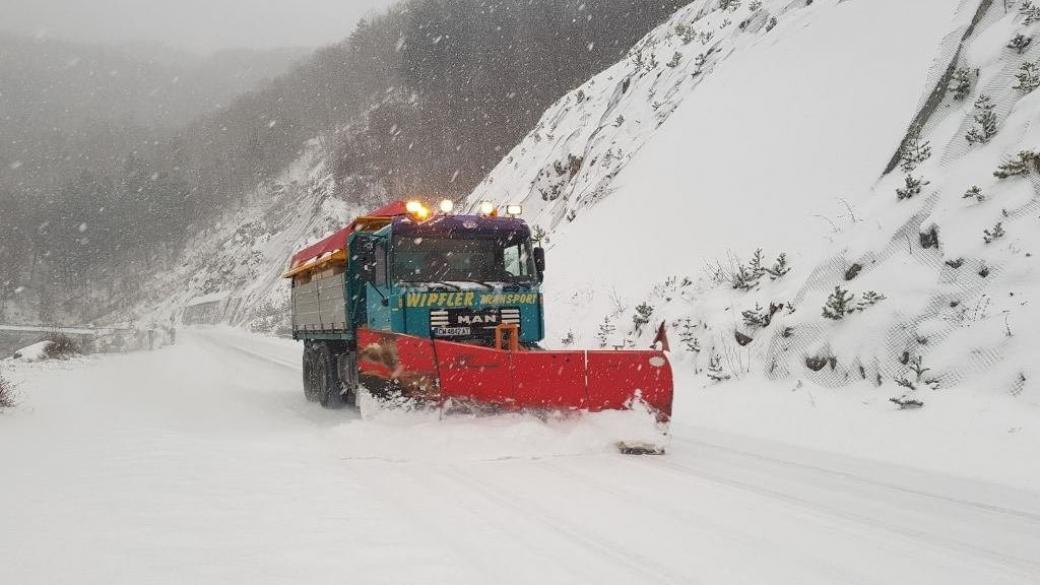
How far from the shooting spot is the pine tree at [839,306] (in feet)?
26.2

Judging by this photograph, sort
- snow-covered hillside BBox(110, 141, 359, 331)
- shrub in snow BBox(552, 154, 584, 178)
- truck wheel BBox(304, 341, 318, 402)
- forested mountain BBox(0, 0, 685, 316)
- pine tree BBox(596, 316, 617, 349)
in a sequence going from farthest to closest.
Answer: snow-covered hillside BBox(110, 141, 359, 331), forested mountain BBox(0, 0, 685, 316), shrub in snow BBox(552, 154, 584, 178), pine tree BBox(596, 316, 617, 349), truck wheel BBox(304, 341, 318, 402)

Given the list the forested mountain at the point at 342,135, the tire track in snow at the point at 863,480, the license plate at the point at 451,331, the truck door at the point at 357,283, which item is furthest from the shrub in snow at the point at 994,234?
the forested mountain at the point at 342,135

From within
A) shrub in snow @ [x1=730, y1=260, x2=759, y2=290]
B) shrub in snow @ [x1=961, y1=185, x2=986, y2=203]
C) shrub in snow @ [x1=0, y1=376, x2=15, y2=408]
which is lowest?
shrub in snow @ [x1=0, y1=376, x2=15, y2=408]

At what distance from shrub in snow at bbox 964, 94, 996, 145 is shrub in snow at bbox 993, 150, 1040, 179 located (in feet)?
2.80

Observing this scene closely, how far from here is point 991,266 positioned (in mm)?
7184

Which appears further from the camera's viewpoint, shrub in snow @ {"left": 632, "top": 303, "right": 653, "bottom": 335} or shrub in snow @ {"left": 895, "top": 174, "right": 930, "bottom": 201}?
shrub in snow @ {"left": 632, "top": 303, "right": 653, "bottom": 335}

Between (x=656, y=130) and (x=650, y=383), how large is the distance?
12.8 m

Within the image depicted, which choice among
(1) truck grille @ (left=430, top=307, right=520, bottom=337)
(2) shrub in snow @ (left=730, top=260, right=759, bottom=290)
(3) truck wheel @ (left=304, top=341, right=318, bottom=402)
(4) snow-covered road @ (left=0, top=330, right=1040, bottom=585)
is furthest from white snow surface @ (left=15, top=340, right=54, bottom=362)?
(2) shrub in snow @ (left=730, top=260, right=759, bottom=290)

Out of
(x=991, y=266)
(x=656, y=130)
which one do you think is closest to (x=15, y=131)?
(x=656, y=130)

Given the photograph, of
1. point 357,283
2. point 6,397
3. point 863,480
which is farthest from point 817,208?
point 6,397

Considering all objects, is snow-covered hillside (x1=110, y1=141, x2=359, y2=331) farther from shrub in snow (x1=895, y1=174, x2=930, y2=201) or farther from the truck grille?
shrub in snow (x1=895, y1=174, x2=930, y2=201)

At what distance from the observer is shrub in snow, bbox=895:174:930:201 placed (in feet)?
29.1

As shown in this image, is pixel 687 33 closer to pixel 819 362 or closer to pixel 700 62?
pixel 700 62

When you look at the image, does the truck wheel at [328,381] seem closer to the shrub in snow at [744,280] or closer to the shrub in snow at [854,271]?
the shrub in snow at [744,280]
